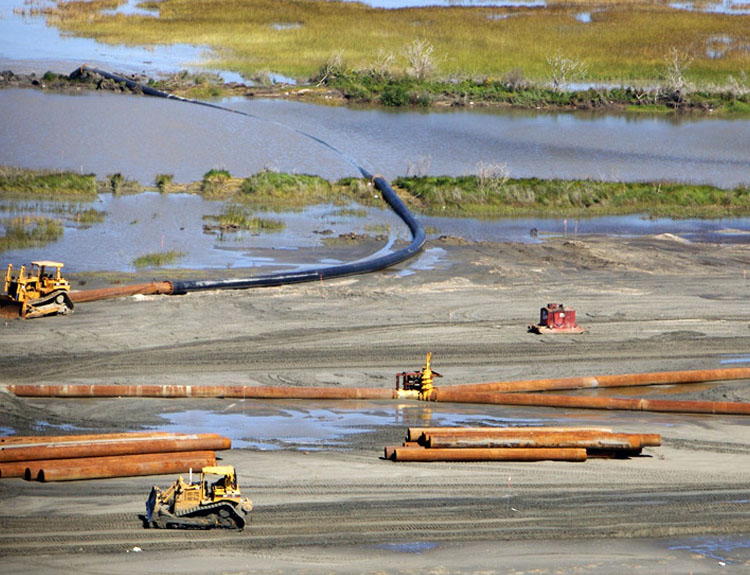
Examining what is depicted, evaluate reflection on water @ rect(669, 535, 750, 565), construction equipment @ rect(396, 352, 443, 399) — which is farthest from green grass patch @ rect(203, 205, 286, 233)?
reflection on water @ rect(669, 535, 750, 565)

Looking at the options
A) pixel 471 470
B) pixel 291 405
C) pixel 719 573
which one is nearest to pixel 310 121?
pixel 291 405

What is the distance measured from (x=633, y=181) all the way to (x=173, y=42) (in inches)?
1877

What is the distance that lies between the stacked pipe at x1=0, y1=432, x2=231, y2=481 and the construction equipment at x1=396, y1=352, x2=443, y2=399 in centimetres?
515

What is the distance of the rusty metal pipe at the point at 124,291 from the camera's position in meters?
30.1

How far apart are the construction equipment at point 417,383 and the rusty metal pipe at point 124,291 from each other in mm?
9081

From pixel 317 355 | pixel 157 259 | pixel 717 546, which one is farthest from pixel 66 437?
pixel 157 259

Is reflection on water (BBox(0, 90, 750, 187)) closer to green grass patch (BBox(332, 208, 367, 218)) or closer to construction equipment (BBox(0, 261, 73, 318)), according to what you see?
green grass patch (BBox(332, 208, 367, 218))

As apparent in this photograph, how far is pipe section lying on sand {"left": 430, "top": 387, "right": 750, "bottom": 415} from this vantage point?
24.2 metres

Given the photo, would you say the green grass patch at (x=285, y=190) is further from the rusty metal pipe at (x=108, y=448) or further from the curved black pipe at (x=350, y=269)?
the rusty metal pipe at (x=108, y=448)

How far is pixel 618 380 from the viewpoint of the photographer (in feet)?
84.6

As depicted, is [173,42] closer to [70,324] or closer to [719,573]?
[70,324]

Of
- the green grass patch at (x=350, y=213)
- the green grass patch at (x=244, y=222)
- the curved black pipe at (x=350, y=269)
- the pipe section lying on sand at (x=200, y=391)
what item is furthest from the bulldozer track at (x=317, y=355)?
the green grass patch at (x=350, y=213)

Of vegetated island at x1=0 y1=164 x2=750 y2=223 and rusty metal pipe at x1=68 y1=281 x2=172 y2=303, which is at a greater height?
vegetated island at x1=0 y1=164 x2=750 y2=223

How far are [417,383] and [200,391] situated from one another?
15.5 feet
